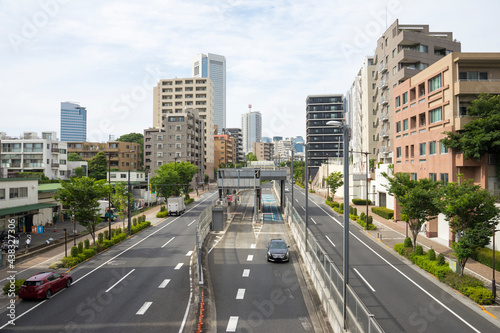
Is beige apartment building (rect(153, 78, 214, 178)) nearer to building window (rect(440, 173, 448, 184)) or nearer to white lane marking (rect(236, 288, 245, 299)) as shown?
building window (rect(440, 173, 448, 184))

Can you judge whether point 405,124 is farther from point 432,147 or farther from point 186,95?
point 186,95

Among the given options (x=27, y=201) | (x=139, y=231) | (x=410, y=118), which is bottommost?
(x=139, y=231)

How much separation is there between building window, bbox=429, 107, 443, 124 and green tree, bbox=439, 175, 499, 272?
1492cm

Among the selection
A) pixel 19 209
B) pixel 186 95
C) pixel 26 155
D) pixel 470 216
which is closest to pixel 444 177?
pixel 470 216

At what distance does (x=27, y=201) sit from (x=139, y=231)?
14.2 metres

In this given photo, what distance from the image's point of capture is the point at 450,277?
22.5 m

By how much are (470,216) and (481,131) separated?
11.2 metres

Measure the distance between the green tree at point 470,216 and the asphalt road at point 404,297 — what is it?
3.14m

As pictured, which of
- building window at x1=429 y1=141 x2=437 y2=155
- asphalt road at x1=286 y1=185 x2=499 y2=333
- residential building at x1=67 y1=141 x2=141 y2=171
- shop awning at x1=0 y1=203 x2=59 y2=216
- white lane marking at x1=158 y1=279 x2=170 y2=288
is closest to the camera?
asphalt road at x1=286 y1=185 x2=499 y2=333

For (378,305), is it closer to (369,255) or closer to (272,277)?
(272,277)

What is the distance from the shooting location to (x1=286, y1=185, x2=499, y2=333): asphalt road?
16766 millimetres

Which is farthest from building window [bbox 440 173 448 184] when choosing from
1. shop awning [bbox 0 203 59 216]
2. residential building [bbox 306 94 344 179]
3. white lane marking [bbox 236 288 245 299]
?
residential building [bbox 306 94 344 179]

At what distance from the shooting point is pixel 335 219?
51.2 metres

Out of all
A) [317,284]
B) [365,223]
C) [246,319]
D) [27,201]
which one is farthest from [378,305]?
[27,201]
